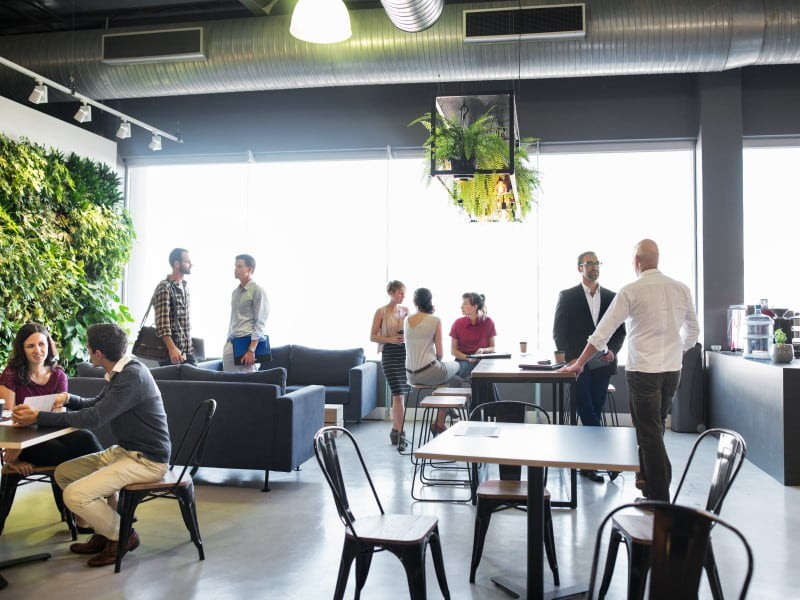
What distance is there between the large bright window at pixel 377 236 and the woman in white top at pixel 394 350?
1.76m

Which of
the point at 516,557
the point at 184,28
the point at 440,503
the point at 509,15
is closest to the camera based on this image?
the point at 516,557

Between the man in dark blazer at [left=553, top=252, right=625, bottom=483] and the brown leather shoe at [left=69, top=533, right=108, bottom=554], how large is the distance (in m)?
3.46

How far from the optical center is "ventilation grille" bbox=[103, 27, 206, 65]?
655 cm

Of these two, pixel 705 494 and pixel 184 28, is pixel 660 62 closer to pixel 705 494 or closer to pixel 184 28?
pixel 705 494

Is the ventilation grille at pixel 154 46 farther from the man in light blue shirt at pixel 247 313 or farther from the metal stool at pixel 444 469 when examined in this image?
the metal stool at pixel 444 469

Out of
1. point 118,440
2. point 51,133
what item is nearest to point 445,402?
point 118,440

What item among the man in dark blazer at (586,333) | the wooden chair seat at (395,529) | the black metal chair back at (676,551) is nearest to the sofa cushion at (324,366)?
the man in dark blazer at (586,333)

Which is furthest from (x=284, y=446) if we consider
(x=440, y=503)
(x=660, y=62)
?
(x=660, y=62)

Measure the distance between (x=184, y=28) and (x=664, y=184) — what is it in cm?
534

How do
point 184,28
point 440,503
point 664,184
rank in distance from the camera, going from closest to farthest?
1. point 440,503
2. point 184,28
3. point 664,184

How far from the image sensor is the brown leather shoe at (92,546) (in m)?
3.70

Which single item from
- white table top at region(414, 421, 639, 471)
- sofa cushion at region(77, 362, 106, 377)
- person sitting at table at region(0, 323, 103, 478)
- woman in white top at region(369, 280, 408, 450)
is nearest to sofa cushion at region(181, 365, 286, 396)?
sofa cushion at region(77, 362, 106, 377)

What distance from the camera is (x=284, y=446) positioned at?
16.4 feet

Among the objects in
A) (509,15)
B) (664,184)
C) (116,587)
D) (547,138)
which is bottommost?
(116,587)
